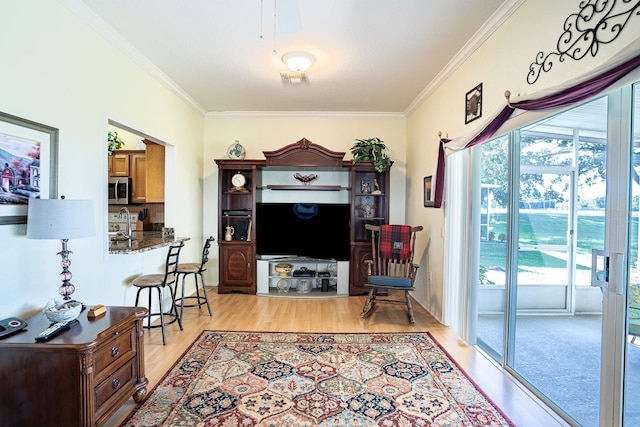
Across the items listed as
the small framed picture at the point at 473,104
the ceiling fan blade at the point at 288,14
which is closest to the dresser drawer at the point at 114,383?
the ceiling fan blade at the point at 288,14

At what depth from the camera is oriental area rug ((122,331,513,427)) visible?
1.98 m

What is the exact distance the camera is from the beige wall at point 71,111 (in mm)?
1932

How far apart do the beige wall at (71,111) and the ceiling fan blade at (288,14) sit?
162 cm

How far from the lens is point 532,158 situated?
8.07ft

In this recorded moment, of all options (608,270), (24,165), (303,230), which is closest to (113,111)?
(24,165)

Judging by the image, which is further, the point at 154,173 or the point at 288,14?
the point at 154,173

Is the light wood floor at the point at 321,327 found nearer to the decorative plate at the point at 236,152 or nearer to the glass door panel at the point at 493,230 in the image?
the glass door panel at the point at 493,230

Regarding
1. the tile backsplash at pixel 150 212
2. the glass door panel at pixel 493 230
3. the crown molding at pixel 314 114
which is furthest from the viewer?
the tile backsplash at pixel 150 212

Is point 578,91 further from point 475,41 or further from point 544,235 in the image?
point 475,41

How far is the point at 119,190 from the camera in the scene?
4988 millimetres

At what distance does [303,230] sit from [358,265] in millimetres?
998

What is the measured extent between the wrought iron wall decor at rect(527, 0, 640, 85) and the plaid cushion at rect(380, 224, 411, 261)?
236 centimetres

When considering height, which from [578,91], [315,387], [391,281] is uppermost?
[578,91]

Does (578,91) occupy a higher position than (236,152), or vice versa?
(236,152)
